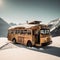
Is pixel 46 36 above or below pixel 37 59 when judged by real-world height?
above

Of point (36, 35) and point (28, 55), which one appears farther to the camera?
point (36, 35)

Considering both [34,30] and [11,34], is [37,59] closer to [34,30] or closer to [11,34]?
[34,30]

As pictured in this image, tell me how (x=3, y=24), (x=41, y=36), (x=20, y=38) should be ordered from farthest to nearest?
(x=3, y=24) < (x=20, y=38) < (x=41, y=36)

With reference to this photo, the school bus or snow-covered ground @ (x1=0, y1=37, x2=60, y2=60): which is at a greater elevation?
the school bus

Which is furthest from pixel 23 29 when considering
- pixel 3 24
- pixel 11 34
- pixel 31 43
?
pixel 3 24

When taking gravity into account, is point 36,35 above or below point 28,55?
above

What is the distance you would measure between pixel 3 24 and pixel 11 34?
161 m

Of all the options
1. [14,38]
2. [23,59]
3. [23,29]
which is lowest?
[23,59]

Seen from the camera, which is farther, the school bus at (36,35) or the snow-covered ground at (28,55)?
the school bus at (36,35)

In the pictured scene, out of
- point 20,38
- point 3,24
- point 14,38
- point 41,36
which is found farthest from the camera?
point 3,24

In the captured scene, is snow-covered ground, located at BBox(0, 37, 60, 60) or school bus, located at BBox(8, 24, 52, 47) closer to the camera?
snow-covered ground, located at BBox(0, 37, 60, 60)

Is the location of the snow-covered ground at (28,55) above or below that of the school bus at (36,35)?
below

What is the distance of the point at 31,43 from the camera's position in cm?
1509

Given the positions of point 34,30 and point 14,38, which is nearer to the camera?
point 34,30
